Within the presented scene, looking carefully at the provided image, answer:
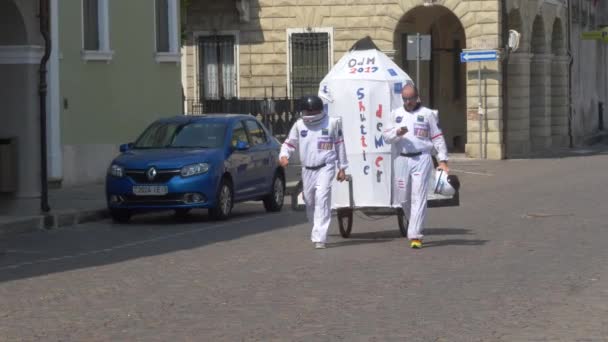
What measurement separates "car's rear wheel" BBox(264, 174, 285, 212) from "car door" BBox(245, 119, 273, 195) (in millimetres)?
196

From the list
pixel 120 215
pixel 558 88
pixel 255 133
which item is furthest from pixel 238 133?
pixel 558 88

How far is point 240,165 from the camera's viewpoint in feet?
71.6

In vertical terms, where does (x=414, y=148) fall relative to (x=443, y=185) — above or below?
above

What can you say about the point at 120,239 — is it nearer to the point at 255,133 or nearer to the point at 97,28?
the point at 255,133

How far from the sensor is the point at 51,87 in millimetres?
26594

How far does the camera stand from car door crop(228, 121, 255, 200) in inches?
852

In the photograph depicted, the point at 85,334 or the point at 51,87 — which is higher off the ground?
the point at 51,87

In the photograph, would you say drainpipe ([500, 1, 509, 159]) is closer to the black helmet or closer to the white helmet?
the white helmet

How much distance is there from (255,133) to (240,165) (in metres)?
1.35

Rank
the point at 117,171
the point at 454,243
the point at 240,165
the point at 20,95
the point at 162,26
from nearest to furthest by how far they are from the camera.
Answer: the point at 454,243 → the point at 117,171 → the point at 240,165 → the point at 20,95 → the point at 162,26

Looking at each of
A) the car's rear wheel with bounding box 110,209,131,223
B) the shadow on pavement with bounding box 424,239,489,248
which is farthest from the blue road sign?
the shadow on pavement with bounding box 424,239,489,248

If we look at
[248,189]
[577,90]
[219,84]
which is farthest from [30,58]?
[577,90]

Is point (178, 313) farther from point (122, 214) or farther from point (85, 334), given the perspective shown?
point (122, 214)

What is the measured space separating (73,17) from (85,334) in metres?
17.8
